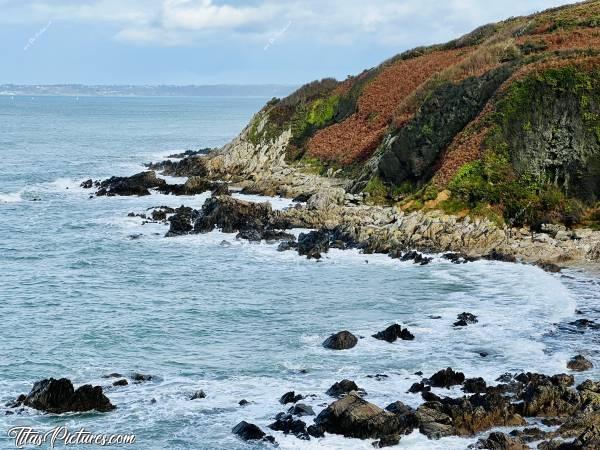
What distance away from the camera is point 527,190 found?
47250 millimetres

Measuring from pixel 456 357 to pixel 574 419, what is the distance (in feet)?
21.1

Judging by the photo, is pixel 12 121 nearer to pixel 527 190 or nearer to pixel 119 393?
pixel 527 190

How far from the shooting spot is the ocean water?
23.9 meters

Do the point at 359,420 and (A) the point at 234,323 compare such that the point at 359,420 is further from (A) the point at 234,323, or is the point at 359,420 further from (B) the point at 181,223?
(B) the point at 181,223

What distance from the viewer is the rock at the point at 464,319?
Result: 102 ft

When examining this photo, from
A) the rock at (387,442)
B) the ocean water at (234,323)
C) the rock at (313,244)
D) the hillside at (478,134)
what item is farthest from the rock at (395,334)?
the hillside at (478,134)

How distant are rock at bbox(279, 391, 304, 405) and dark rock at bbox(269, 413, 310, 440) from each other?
1.39 m

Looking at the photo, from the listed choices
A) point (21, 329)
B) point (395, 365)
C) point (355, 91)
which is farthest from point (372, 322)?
point (355, 91)

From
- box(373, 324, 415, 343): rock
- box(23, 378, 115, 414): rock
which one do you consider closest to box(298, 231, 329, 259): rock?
box(373, 324, 415, 343): rock

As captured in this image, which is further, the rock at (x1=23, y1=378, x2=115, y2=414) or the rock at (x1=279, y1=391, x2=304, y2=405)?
the rock at (x1=279, y1=391, x2=304, y2=405)

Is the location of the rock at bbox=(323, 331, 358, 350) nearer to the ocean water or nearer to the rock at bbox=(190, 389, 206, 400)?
the ocean water

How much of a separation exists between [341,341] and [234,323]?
18.5ft

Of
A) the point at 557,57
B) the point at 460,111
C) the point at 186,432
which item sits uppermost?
the point at 557,57

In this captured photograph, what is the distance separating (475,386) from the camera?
24.2 meters
